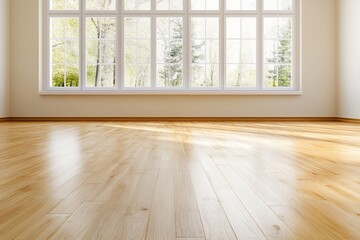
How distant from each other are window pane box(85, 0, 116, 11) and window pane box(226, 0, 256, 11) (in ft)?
7.87

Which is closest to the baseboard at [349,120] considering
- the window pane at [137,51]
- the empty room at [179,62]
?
the empty room at [179,62]

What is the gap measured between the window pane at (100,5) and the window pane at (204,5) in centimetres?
167

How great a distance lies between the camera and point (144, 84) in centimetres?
817

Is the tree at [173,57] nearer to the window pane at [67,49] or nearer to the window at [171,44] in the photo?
the window at [171,44]

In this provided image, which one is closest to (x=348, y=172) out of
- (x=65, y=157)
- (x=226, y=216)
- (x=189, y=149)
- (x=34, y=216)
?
(x=226, y=216)

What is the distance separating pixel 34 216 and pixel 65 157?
58.2 inches

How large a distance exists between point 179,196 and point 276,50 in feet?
23.6

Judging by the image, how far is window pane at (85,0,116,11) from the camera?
26.9ft

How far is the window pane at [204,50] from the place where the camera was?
818cm

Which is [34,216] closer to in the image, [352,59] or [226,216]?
[226,216]

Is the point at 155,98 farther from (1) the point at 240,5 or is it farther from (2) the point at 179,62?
(1) the point at 240,5

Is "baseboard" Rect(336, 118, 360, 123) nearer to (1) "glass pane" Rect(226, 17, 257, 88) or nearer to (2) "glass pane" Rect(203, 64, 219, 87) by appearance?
(1) "glass pane" Rect(226, 17, 257, 88)

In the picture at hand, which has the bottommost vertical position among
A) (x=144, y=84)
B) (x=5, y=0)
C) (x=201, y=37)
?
(x=144, y=84)

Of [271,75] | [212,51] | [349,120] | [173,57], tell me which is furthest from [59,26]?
[349,120]
